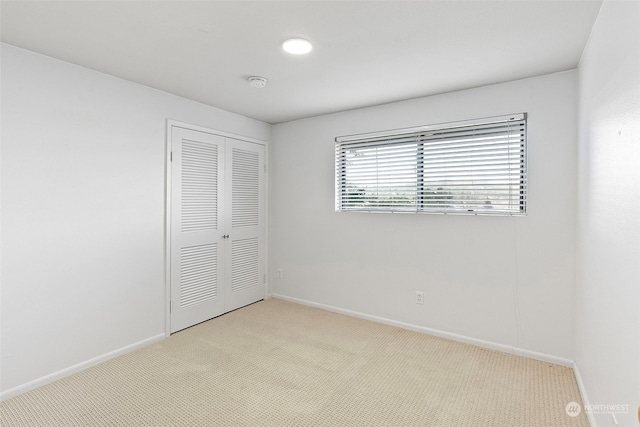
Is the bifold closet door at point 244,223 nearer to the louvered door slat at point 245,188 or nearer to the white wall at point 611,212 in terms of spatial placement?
the louvered door slat at point 245,188

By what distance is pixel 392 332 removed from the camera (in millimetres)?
3367

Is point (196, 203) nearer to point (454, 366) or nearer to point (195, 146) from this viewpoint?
point (195, 146)

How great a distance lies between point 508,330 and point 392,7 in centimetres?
270

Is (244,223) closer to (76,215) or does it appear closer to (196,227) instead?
(196,227)

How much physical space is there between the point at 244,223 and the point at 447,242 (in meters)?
2.37

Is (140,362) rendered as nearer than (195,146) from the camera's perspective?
Yes

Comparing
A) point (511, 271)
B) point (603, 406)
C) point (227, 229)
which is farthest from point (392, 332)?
point (227, 229)

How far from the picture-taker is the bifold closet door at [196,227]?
3.32 m

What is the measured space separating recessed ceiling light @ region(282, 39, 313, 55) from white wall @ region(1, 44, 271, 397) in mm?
1598

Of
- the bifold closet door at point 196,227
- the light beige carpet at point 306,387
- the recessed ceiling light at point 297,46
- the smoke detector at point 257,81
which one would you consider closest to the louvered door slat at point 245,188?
the bifold closet door at point 196,227

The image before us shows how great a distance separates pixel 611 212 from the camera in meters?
1.59

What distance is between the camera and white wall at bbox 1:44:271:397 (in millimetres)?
2264

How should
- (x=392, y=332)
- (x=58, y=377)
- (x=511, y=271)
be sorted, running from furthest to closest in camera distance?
(x=392, y=332)
(x=511, y=271)
(x=58, y=377)

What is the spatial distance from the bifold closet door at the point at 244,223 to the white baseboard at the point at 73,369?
99cm
